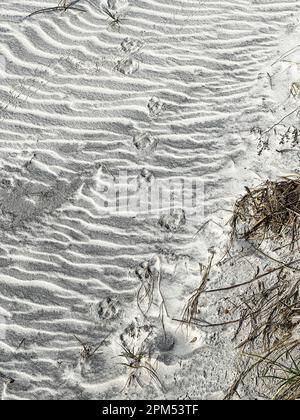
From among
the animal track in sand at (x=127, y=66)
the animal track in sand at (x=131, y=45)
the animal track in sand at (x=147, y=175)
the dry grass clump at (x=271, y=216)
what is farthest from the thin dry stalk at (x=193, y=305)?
the animal track in sand at (x=131, y=45)

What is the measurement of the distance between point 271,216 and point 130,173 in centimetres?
111

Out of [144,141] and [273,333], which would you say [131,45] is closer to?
[144,141]

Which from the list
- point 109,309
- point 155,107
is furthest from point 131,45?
point 109,309

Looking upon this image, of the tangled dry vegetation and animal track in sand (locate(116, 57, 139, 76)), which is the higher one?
animal track in sand (locate(116, 57, 139, 76))

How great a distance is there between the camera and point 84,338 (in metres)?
3.87

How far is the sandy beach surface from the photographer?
3812mm

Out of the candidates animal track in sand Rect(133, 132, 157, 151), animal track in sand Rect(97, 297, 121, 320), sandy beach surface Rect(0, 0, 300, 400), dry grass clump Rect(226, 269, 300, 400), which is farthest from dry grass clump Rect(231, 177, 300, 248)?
animal track in sand Rect(97, 297, 121, 320)

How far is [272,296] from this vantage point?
12.9ft

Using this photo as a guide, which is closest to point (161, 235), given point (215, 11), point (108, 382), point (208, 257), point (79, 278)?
point (208, 257)

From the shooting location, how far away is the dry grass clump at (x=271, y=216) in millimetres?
4039

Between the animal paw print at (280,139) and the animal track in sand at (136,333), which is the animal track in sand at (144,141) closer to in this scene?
the animal paw print at (280,139)

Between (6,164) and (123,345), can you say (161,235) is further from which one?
(6,164)

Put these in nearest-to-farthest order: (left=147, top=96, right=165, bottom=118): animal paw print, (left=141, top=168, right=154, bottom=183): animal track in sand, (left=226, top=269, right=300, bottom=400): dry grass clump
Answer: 1. (left=226, top=269, right=300, bottom=400): dry grass clump
2. (left=141, top=168, right=154, bottom=183): animal track in sand
3. (left=147, top=96, right=165, bottom=118): animal paw print

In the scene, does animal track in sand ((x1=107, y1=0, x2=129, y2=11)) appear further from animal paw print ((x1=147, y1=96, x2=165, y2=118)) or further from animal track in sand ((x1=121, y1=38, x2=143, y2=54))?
animal paw print ((x1=147, y1=96, x2=165, y2=118))
